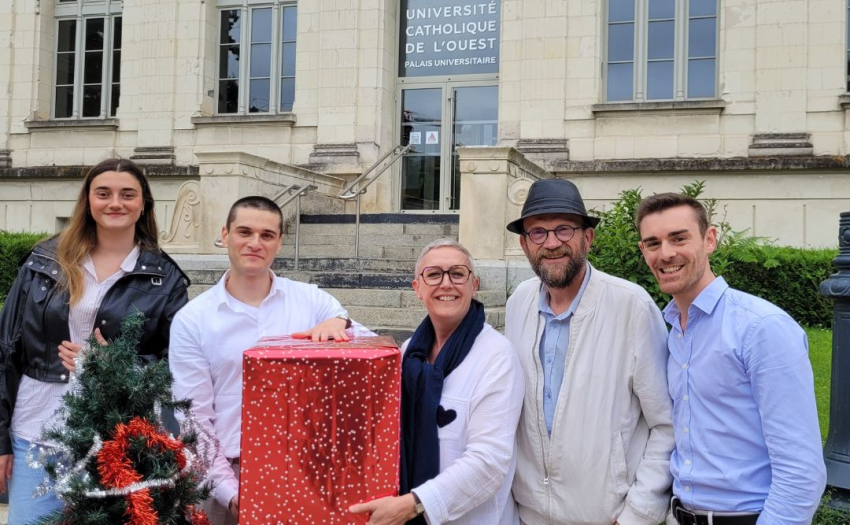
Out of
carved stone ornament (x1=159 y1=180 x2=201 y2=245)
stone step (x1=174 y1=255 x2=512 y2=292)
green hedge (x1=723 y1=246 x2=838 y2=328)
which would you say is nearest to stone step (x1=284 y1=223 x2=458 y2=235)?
carved stone ornament (x1=159 y1=180 x2=201 y2=245)

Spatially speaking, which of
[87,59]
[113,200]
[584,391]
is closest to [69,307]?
[113,200]

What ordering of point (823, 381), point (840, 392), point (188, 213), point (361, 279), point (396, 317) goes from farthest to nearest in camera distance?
point (188, 213) < point (361, 279) < point (396, 317) < point (823, 381) < point (840, 392)

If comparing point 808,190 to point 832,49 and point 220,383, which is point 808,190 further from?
point 220,383

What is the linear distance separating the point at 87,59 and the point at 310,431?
16.0 meters

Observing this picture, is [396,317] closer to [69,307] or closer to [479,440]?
[69,307]

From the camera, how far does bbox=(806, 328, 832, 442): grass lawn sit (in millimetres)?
5652

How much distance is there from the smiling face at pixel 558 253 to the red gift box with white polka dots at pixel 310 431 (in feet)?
2.40

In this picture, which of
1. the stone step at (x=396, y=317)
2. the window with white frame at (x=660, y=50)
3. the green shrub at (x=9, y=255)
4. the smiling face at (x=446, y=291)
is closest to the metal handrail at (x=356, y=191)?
the stone step at (x=396, y=317)

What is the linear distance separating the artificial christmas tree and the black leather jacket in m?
0.47

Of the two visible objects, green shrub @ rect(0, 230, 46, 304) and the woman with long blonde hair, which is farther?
green shrub @ rect(0, 230, 46, 304)

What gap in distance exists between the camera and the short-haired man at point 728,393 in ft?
6.91

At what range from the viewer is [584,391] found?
8.19 ft

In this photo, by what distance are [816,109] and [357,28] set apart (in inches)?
304

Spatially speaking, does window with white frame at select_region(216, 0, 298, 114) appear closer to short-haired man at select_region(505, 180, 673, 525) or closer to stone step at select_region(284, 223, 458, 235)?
stone step at select_region(284, 223, 458, 235)
